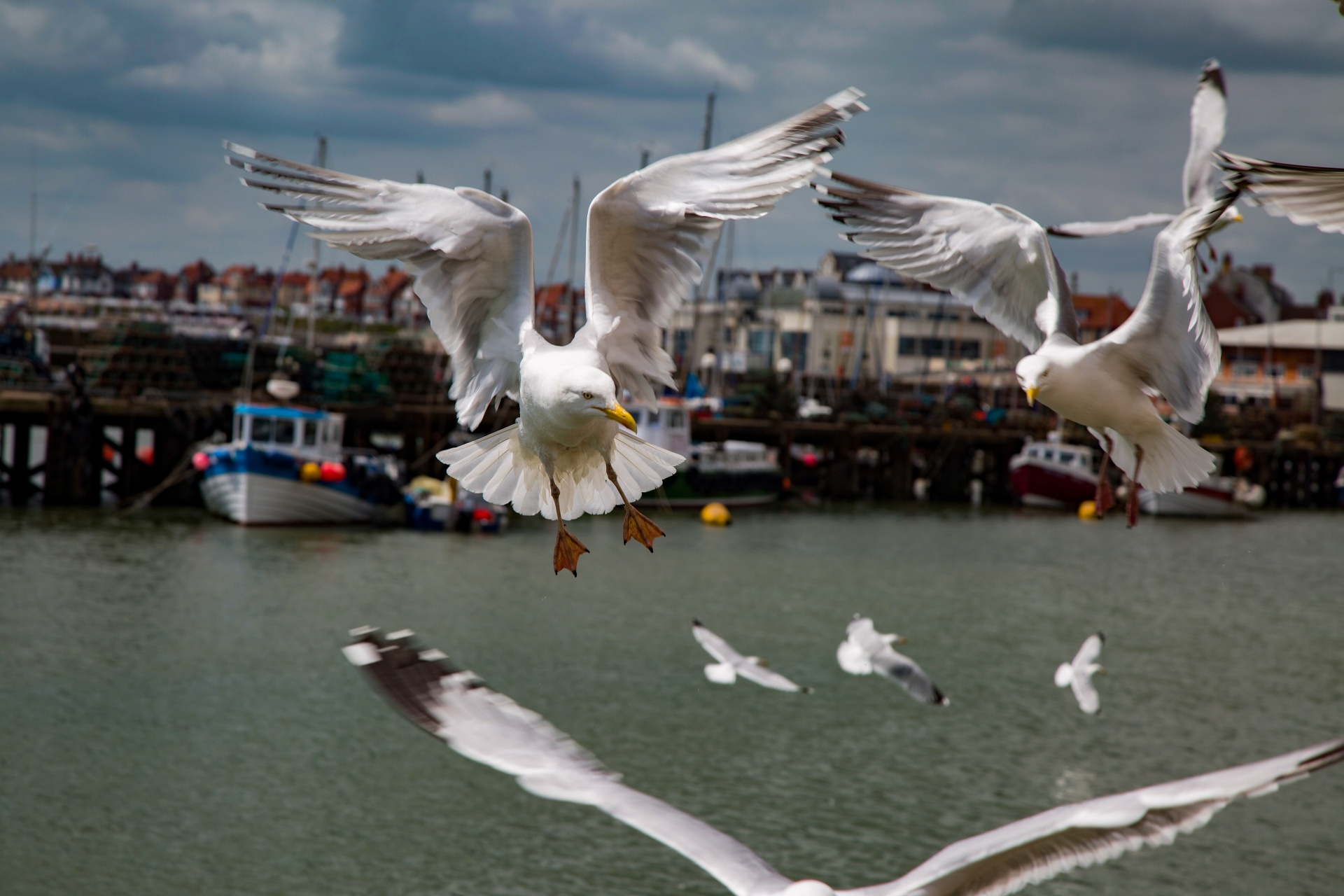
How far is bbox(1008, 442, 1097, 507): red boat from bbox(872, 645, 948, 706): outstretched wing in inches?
1499

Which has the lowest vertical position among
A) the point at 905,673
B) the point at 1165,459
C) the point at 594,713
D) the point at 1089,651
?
the point at 594,713

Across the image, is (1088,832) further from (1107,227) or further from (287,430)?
(287,430)

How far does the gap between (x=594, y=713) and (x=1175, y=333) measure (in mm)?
14577

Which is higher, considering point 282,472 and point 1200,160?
point 1200,160

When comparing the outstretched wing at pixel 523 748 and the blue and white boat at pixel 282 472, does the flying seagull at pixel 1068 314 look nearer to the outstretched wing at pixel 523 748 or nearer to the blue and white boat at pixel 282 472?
the outstretched wing at pixel 523 748

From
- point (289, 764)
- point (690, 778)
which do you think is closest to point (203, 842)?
point (289, 764)

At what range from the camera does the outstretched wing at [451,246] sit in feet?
22.1

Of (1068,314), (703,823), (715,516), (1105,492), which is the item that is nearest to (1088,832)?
(703,823)

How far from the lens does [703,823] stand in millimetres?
6332

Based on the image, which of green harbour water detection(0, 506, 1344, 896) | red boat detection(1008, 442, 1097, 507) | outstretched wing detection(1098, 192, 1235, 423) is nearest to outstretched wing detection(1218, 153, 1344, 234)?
outstretched wing detection(1098, 192, 1235, 423)

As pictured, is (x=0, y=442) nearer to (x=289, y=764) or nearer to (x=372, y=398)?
(x=372, y=398)

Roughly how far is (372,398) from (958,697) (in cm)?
2723

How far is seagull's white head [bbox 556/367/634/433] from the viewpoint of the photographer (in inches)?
236

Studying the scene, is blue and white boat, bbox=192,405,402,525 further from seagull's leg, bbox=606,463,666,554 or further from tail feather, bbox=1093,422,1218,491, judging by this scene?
tail feather, bbox=1093,422,1218,491
